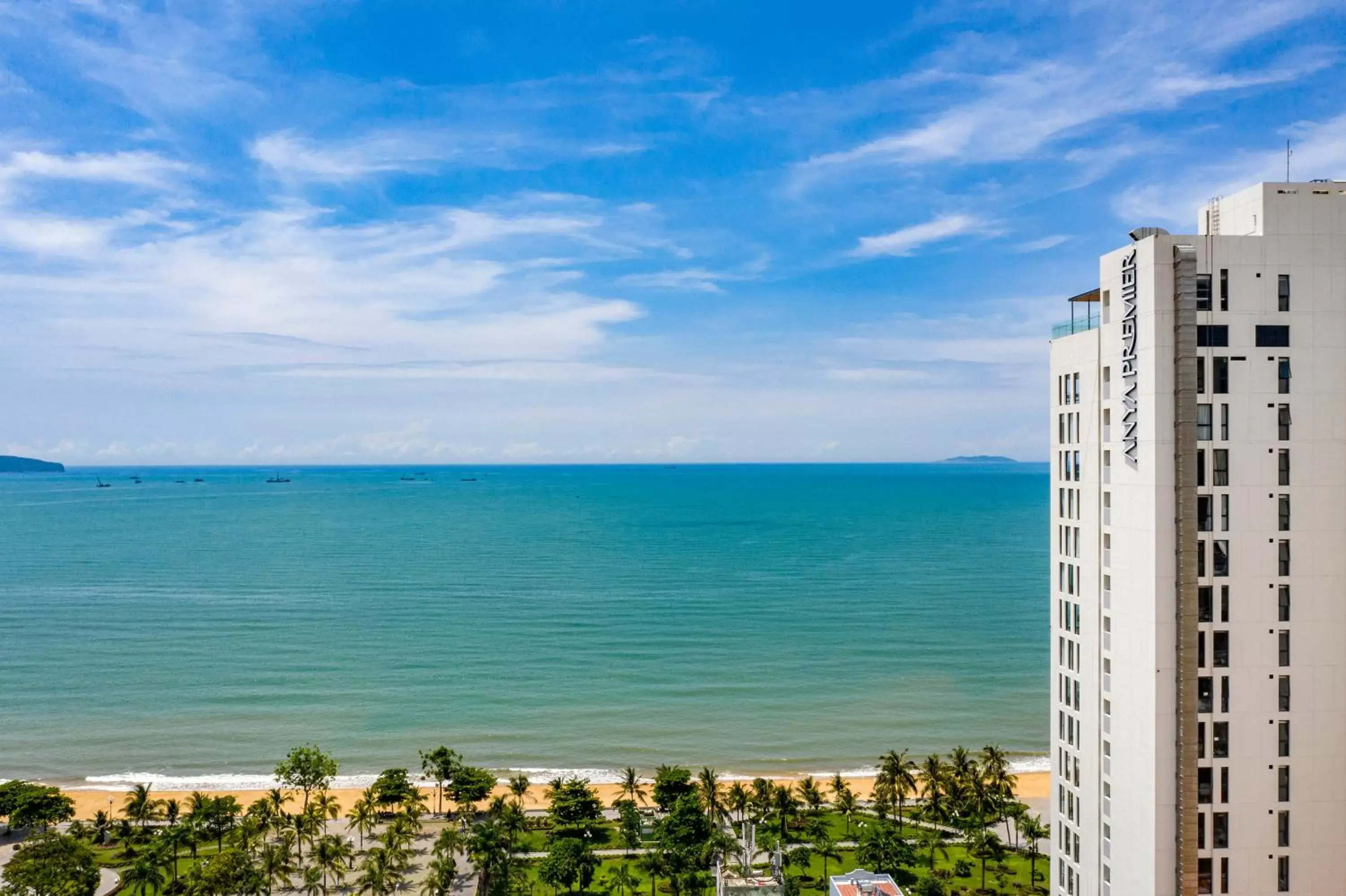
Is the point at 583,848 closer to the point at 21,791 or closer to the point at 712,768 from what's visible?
the point at 712,768

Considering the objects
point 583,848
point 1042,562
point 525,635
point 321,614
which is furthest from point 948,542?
point 583,848

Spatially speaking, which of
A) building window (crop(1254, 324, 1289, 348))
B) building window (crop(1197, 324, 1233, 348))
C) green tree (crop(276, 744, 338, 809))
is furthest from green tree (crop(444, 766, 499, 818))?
building window (crop(1254, 324, 1289, 348))

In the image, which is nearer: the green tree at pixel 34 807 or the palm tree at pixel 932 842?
the palm tree at pixel 932 842

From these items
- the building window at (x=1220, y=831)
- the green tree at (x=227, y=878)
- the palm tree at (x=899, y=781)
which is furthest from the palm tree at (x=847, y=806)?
the green tree at (x=227, y=878)

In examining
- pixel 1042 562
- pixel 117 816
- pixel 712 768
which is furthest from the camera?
pixel 1042 562

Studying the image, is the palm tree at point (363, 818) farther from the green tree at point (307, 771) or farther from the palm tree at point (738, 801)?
the palm tree at point (738, 801)
